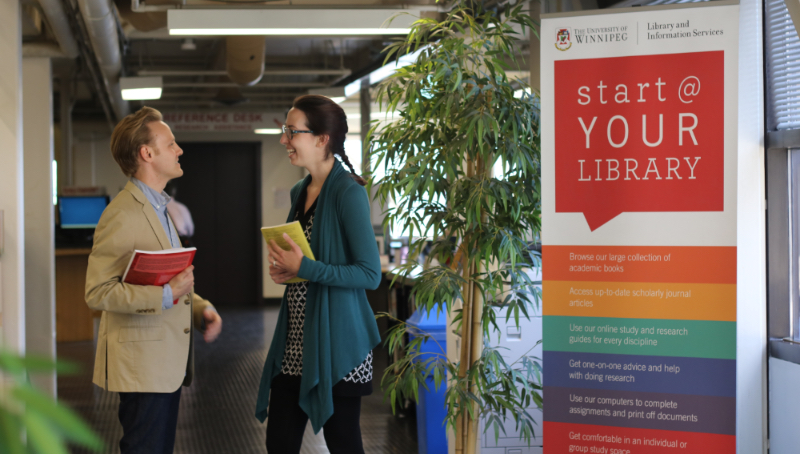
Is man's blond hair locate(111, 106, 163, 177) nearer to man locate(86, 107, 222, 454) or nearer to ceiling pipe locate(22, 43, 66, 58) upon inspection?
man locate(86, 107, 222, 454)

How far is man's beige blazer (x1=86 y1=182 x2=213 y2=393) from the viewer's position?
1.83 metres

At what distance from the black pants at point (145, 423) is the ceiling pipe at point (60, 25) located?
12.8ft

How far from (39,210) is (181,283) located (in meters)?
4.69

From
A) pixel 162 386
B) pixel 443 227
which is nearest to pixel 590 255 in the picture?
pixel 443 227

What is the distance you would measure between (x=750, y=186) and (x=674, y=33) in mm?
895

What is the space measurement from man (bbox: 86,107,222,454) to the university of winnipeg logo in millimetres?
1298

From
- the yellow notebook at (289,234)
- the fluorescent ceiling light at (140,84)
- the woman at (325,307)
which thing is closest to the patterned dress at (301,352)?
the woman at (325,307)

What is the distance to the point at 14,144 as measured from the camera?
12.0 feet

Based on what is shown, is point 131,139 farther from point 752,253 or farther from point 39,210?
point 39,210

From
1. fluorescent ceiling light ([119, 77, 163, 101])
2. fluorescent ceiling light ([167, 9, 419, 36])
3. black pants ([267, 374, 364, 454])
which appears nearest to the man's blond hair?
black pants ([267, 374, 364, 454])

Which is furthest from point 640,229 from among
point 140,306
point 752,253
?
point 140,306

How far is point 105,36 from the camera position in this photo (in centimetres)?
534

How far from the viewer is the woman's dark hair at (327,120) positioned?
2.03 m

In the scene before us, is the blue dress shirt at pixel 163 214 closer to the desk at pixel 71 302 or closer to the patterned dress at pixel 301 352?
the patterned dress at pixel 301 352
